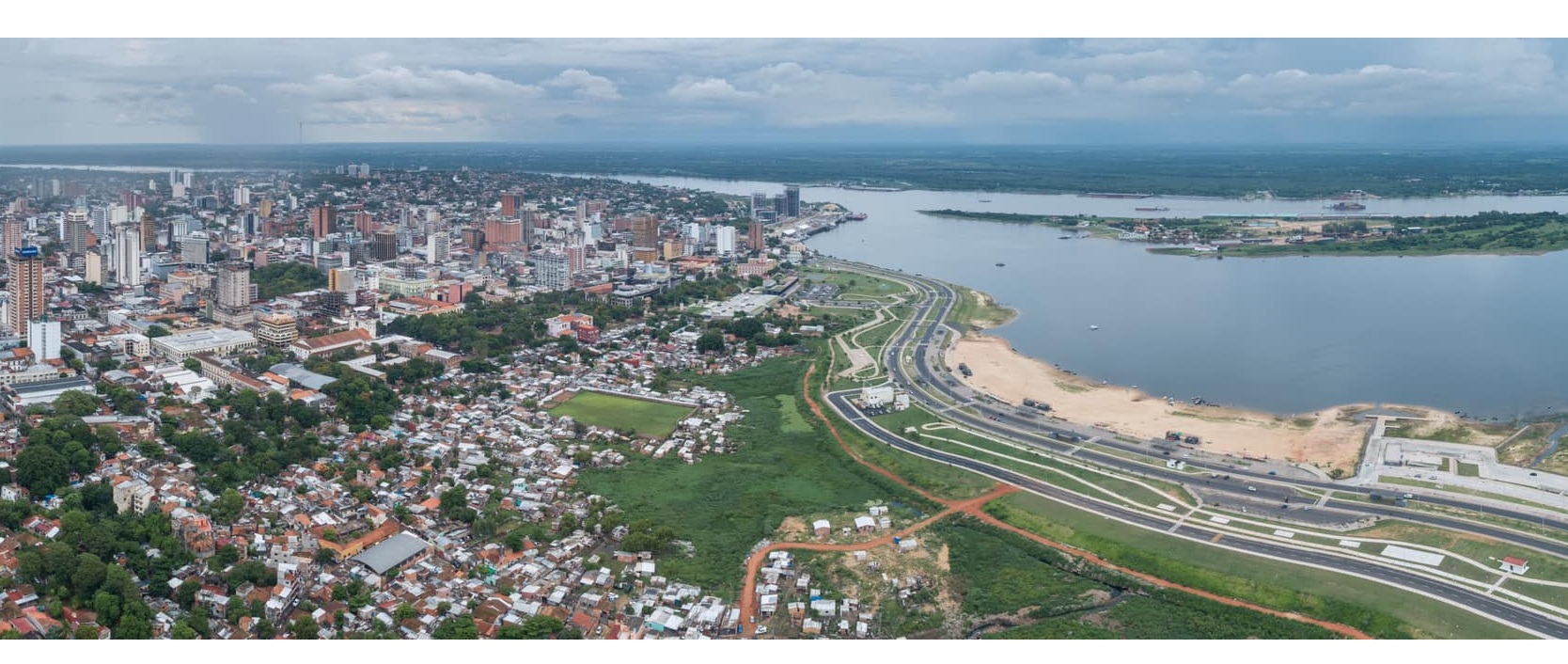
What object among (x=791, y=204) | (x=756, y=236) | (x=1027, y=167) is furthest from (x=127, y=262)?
(x=1027, y=167)

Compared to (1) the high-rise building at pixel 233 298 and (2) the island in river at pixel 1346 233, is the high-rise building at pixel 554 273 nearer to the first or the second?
Answer: (1) the high-rise building at pixel 233 298

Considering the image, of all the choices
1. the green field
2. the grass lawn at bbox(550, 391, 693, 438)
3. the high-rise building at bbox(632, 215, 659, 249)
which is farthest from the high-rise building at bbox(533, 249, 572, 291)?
the green field

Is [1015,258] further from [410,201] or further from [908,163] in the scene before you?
[908,163]

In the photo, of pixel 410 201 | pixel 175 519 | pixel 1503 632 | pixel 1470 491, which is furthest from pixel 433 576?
pixel 410 201

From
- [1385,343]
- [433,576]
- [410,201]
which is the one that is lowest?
[433,576]

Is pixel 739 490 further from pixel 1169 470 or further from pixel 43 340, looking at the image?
pixel 43 340

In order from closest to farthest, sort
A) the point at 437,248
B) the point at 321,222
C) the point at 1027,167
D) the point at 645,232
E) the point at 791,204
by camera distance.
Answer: the point at 437,248
the point at 321,222
the point at 645,232
the point at 791,204
the point at 1027,167
